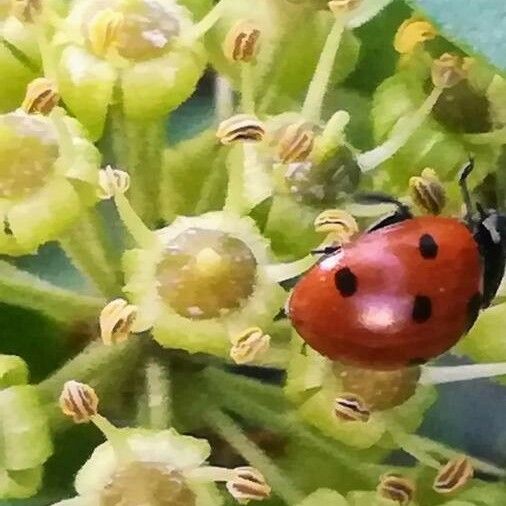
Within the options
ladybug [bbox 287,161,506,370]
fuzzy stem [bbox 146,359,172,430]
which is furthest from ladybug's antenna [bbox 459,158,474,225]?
fuzzy stem [bbox 146,359,172,430]

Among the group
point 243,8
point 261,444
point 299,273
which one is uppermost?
point 243,8

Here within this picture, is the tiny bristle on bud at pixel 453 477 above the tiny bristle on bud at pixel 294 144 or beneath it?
beneath

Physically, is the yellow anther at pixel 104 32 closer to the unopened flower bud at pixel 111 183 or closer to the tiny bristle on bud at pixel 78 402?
the unopened flower bud at pixel 111 183

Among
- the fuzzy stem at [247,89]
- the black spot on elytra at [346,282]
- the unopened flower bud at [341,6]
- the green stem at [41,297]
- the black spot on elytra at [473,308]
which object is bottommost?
the green stem at [41,297]

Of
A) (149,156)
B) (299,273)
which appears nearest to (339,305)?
(299,273)

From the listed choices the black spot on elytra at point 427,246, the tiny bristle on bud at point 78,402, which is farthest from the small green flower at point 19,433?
the black spot on elytra at point 427,246

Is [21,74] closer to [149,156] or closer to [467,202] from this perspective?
[149,156]

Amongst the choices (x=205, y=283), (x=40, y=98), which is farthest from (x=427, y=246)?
(x=40, y=98)
